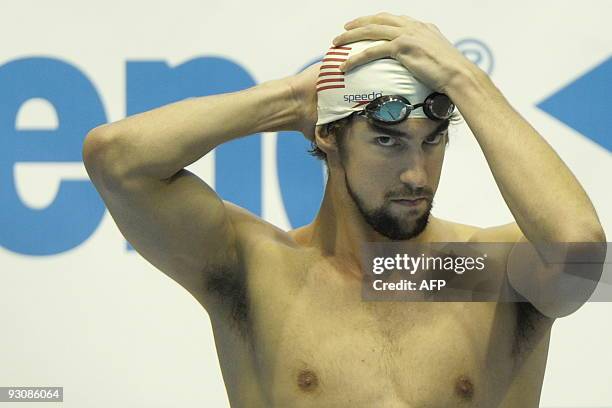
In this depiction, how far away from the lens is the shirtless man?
142 centimetres

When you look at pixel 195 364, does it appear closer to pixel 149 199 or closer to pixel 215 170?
pixel 215 170

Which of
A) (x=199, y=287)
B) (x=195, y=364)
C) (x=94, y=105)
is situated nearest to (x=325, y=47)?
(x=94, y=105)

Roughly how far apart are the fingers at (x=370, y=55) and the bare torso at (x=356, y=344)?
25cm

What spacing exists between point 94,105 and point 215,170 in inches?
9.8

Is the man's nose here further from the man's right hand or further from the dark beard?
the man's right hand

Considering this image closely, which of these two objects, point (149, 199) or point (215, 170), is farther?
point (215, 170)

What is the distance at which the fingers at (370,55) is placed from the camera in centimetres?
141

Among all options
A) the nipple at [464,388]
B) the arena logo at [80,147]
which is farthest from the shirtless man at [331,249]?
the arena logo at [80,147]

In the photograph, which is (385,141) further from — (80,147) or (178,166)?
(80,147)

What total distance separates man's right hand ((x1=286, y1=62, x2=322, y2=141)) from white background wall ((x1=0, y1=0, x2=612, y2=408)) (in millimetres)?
638

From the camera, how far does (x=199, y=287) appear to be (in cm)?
152

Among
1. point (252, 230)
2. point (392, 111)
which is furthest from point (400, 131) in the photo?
point (252, 230)

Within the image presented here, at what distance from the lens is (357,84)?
143 cm

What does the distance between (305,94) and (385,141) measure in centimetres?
13
